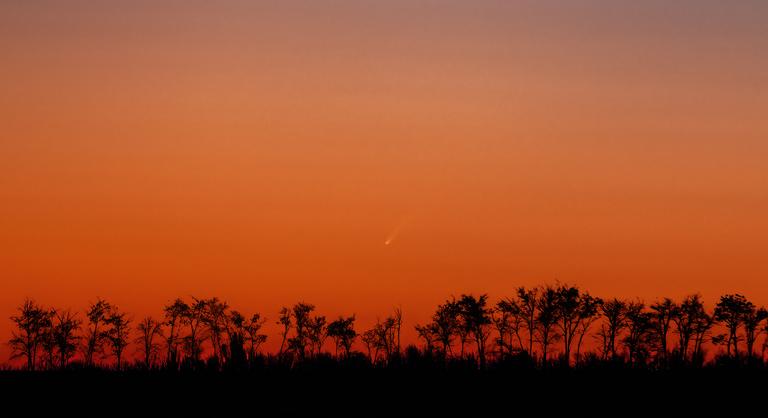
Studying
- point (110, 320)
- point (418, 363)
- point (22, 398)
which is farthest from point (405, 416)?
point (110, 320)

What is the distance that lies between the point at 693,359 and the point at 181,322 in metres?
106

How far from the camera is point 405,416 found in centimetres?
2461

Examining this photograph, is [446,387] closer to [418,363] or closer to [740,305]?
[418,363]

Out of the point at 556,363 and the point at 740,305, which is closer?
the point at 556,363

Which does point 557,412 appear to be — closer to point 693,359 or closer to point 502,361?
point 502,361

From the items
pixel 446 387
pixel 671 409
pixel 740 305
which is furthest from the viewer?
pixel 740 305

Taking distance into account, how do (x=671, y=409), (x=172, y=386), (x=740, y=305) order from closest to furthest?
(x=671, y=409) < (x=172, y=386) < (x=740, y=305)

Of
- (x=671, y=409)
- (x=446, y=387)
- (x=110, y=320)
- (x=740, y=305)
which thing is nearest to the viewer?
(x=671, y=409)

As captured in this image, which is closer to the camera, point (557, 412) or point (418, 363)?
point (557, 412)

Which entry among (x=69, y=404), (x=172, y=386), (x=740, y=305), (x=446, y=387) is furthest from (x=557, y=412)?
(x=740, y=305)

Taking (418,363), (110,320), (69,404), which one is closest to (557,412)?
(418,363)

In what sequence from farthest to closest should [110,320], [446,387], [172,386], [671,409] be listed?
[110,320], [172,386], [446,387], [671,409]

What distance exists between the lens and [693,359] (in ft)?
94.4

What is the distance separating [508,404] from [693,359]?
6.65 meters
